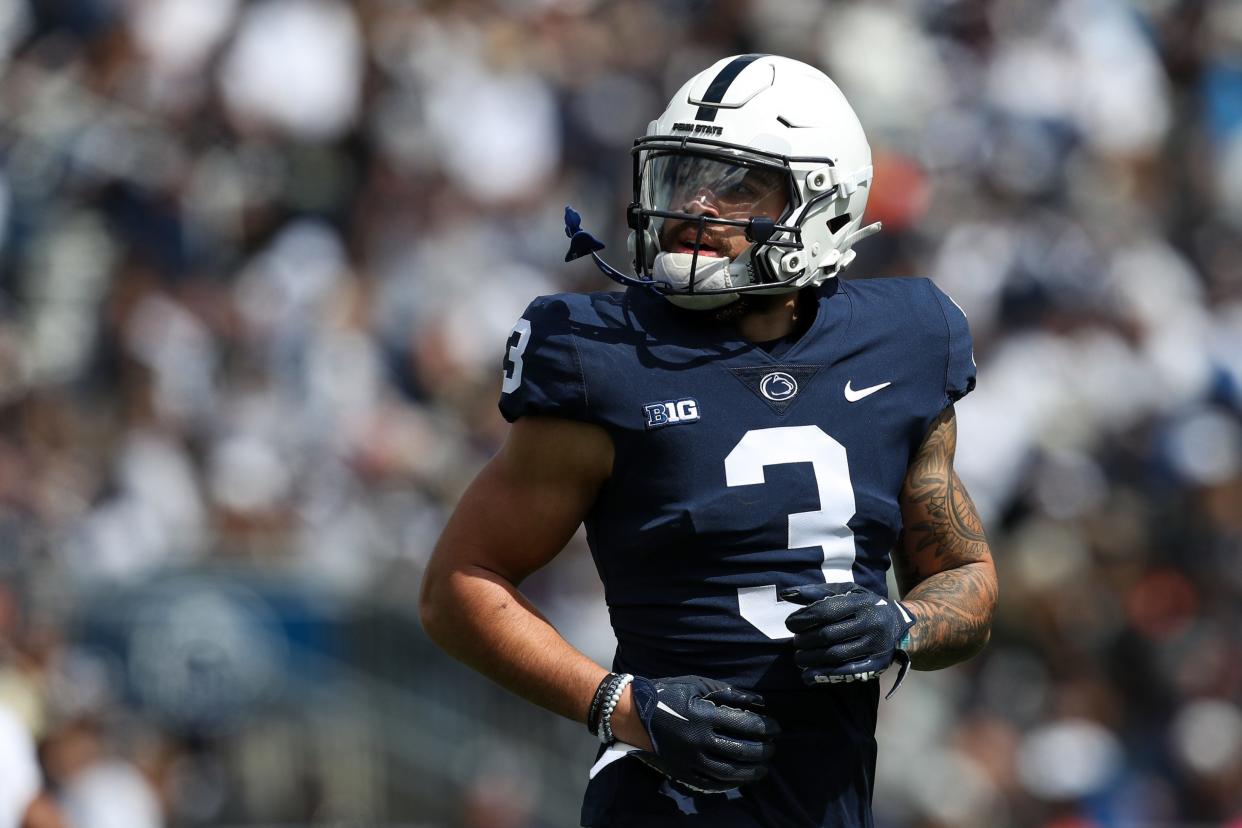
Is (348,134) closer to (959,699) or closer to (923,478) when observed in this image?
(959,699)

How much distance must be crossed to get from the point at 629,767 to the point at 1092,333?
790cm

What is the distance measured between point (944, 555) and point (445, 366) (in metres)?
6.62

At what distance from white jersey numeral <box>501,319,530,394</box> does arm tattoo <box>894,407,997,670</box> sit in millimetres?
794

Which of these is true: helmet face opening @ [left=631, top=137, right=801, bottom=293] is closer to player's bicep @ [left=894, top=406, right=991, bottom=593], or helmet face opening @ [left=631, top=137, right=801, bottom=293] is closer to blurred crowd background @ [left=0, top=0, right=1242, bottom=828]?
player's bicep @ [left=894, top=406, right=991, bottom=593]

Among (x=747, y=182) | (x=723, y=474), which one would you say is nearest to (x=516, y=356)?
(x=723, y=474)

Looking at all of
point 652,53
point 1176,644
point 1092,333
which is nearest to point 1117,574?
point 1176,644

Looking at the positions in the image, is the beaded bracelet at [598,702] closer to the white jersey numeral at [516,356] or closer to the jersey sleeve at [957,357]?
the white jersey numeral at [516,356]

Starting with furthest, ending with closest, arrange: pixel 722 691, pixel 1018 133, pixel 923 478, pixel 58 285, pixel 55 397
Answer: pixel 1018 133 → pixel 58 285 → pixel 55 397 → pixel 923 478 → pixel 722 691

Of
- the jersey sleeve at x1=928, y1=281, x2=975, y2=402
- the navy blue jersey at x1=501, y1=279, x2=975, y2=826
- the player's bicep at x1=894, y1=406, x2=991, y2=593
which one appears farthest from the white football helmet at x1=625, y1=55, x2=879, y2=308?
the player's bicep at x1=894, y1=406, x2=991, y2=593

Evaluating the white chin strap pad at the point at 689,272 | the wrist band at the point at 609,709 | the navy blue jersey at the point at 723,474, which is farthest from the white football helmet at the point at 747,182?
the wrist band at the point at 609,709

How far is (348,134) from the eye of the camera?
11.4 m

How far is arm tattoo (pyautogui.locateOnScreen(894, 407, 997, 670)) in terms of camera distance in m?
3.54

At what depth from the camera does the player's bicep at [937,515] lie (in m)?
3.66

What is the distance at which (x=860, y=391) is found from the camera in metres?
3.51
